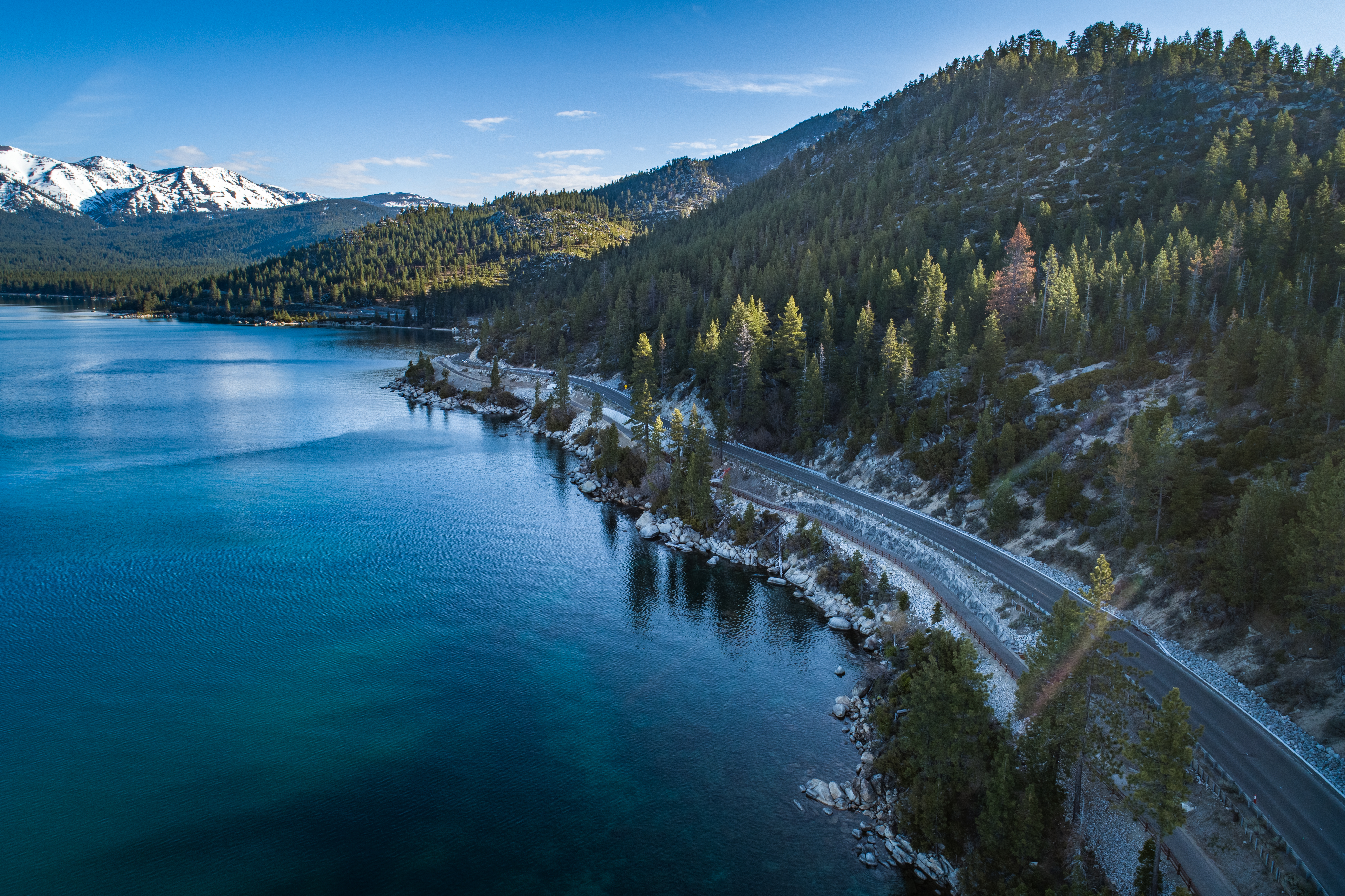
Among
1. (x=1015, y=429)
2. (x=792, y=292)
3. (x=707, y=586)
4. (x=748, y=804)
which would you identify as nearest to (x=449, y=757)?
(x=748, y=804)

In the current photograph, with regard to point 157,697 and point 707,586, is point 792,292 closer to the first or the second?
point 707,586

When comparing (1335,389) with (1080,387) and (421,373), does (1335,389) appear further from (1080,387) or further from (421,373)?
(421,373)

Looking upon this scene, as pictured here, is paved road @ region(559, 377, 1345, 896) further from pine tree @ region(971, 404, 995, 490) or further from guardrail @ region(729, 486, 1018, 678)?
pine tree @ region(971, 404, 995, 490)

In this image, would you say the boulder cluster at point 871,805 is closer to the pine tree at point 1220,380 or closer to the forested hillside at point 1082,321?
the forested hillside at point 1082,321

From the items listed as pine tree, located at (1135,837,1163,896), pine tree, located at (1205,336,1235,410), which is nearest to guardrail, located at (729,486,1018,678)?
pine tree, located at (1135,837,1163,896)

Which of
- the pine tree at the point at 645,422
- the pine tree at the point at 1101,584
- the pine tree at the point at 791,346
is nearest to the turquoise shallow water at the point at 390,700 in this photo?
the pine tree at the point at 645,422

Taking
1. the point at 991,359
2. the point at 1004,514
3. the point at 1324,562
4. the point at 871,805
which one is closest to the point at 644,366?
the point at 991,359
